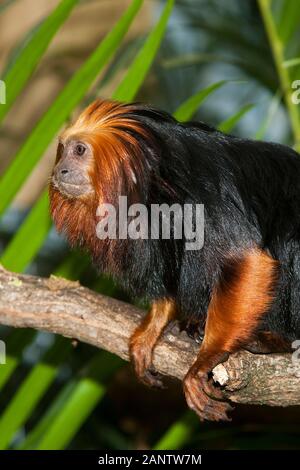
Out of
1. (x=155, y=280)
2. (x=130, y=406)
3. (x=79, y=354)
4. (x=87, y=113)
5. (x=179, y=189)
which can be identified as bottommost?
(x=130, y=406)

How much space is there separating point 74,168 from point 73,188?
0.05 meters

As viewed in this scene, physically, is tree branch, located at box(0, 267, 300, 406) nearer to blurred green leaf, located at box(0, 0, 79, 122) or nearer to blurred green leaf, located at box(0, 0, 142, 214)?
blurred green leaf, located at box(0, 0, 142, 214)

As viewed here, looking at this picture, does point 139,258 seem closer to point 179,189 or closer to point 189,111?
point 179,189

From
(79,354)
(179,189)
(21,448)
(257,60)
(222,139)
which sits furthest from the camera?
(79,354)

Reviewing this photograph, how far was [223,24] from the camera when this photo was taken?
135 inches

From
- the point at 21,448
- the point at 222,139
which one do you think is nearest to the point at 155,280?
the point at 222,139

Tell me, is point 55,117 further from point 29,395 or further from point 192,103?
point 29,395

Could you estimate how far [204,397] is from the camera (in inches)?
84.0

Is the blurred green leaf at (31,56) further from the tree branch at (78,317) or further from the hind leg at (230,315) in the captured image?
the hind leg at (230,315)

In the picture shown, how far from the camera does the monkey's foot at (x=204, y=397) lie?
2.13 meters

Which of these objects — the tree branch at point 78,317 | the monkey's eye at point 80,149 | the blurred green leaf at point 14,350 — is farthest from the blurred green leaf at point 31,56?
the blurred green leaf at point 14,350

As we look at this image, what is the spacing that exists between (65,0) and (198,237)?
727 millimetres

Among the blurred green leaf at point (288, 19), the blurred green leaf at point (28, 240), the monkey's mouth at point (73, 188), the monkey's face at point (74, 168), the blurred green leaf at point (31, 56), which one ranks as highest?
the blurred green leaf at point (31, 56)

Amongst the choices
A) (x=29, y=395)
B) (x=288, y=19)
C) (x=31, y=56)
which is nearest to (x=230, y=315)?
(x=29, y=395)
